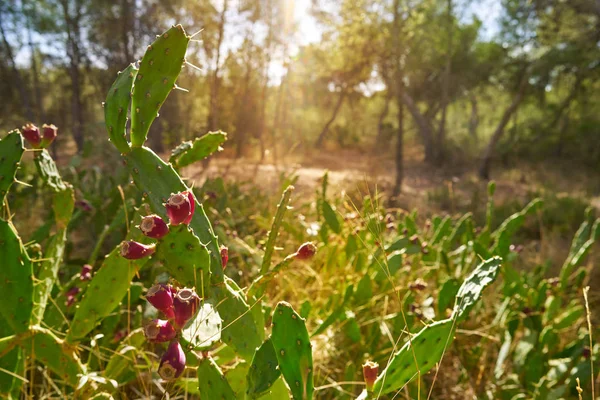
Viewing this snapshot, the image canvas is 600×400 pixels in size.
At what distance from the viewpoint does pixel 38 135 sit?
4.53ft

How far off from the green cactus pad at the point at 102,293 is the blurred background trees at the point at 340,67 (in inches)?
227

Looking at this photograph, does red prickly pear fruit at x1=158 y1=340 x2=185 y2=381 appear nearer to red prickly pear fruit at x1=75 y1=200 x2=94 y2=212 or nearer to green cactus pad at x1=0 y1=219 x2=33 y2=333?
green cactus pad at x1=0 y1=219 x2=33 y2=333

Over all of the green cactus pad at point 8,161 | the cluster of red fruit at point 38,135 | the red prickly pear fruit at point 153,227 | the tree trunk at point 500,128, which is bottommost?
the red prickly pear fruit at point 153,227

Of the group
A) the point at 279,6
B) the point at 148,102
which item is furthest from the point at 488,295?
the point at 279,6

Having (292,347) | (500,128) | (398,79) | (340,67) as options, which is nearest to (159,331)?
(292,347)

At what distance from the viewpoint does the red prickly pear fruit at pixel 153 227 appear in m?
0.77

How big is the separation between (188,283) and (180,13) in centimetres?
1208

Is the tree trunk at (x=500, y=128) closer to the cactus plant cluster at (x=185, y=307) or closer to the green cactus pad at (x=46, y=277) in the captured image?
the cactus plant cluster at (x=185, y=307)

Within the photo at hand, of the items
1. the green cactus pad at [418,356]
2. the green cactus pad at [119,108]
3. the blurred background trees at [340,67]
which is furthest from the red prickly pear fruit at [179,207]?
the blurred background trees at [340,67]

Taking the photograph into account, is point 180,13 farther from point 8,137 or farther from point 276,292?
point 8,137

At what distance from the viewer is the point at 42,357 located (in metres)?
1.26

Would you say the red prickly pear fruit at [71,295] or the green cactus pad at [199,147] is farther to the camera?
the red prickly pear fruit at [71,295]

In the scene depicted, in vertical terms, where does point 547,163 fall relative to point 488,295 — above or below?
above

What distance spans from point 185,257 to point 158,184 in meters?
0.26
